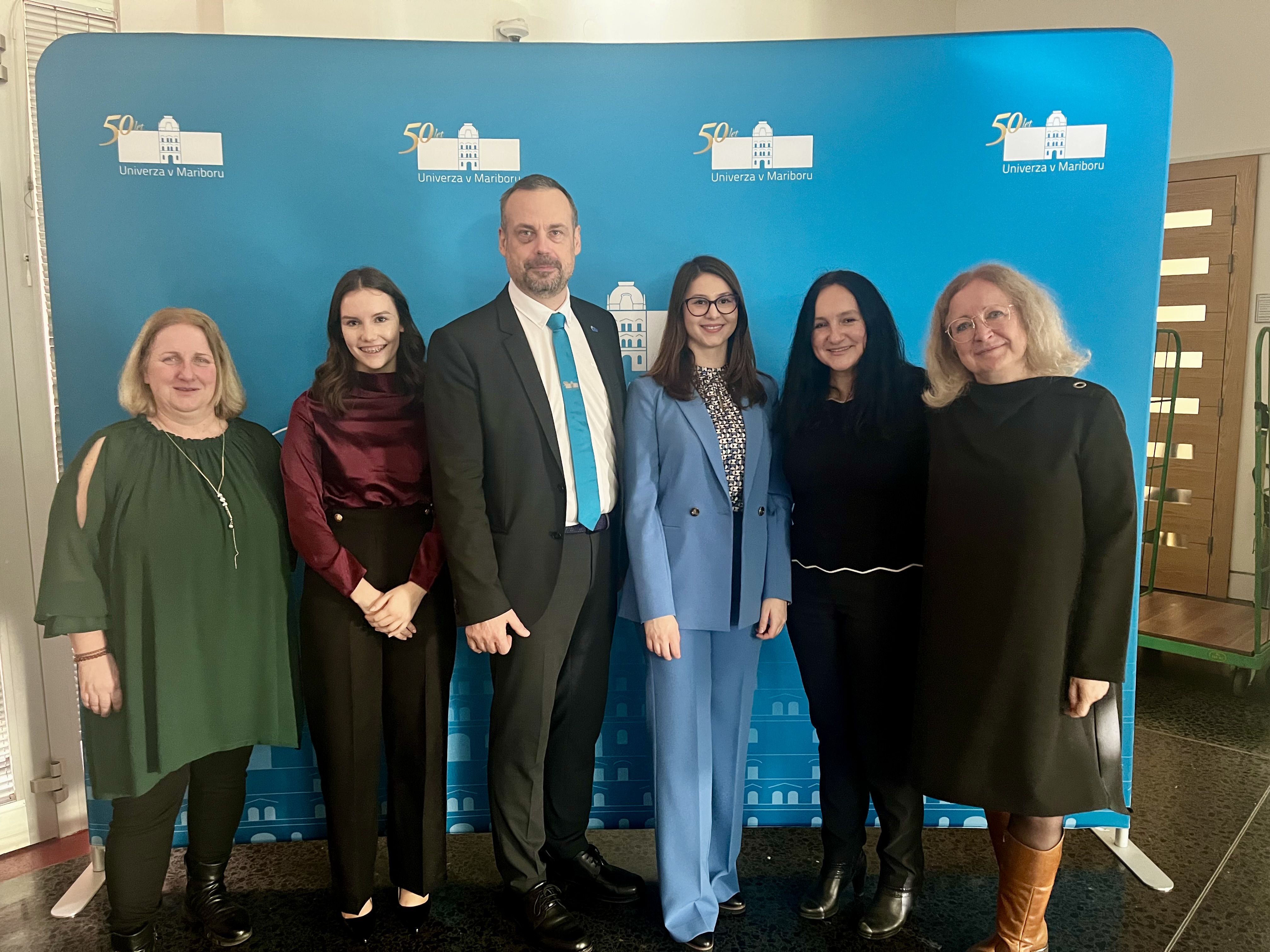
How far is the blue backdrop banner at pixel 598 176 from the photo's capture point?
215 cm

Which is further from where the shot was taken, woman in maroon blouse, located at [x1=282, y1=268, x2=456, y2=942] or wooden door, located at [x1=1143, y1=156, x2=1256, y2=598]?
wooden door, located at [x1=1143, y1=156, x2=1256, y2=598]

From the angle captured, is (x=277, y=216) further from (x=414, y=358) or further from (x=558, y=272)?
(x=558, y=272)

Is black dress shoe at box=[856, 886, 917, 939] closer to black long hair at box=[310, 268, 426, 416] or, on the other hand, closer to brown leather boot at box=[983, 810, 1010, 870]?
brown leather boot at box=[983, 810, 1010, 870]

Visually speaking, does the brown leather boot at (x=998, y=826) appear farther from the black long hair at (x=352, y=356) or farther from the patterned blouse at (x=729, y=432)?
the black long hair at (x=352, y=356)

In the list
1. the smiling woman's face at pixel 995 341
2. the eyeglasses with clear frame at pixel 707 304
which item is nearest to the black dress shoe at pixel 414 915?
the eyeglasses with clear frame at pixel 707 304

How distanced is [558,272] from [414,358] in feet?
1.54

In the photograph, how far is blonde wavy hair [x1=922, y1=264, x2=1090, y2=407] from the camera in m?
1.77

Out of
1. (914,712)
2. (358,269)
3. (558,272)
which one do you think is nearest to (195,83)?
(358,269)

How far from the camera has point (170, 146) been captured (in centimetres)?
215

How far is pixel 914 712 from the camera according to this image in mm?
1872

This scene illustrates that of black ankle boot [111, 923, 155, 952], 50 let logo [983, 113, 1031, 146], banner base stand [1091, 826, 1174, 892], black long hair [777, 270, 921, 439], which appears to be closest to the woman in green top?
black ankle boot [111, 923, 155, 952]

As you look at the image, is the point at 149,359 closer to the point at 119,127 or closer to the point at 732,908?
the point at 119,127

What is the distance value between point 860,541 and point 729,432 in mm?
426

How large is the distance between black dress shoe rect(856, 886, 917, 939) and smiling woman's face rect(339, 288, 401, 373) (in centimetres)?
198
